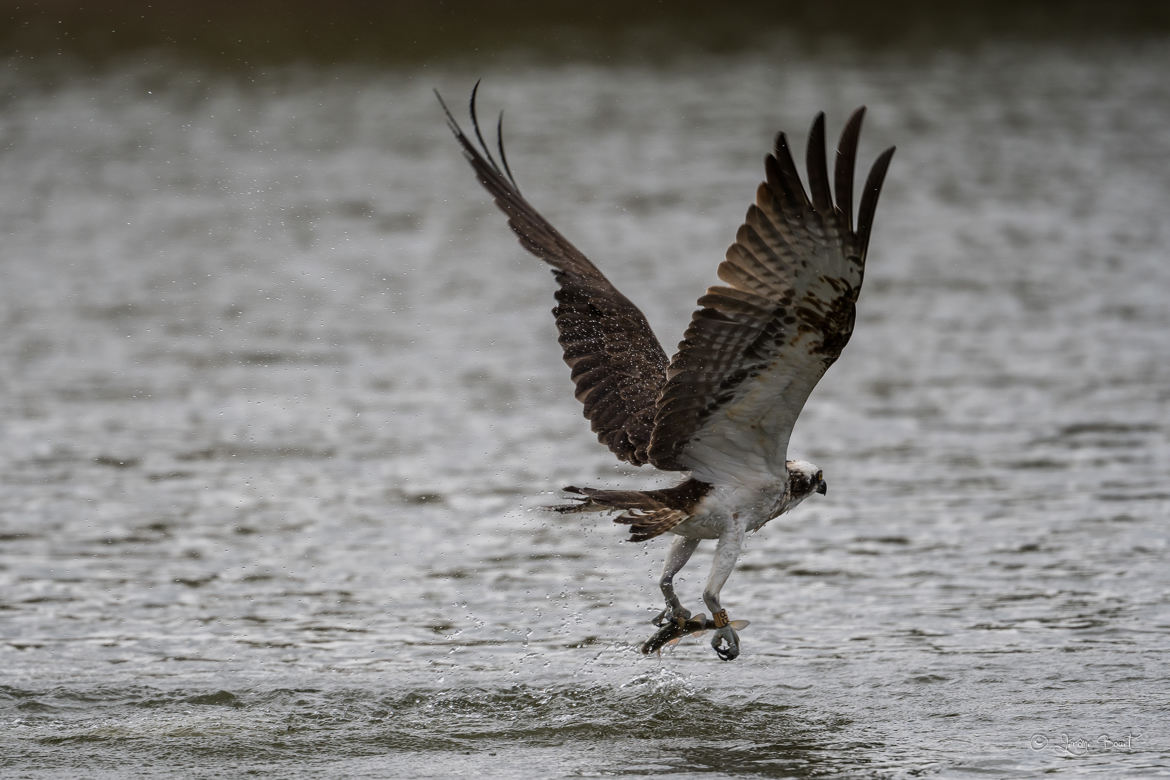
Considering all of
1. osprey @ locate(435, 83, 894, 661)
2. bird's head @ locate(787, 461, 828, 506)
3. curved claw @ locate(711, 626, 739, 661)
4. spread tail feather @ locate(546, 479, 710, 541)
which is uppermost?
osprey @ locate(435, 83, 894, 661)

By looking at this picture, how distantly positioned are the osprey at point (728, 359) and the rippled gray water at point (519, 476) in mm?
919

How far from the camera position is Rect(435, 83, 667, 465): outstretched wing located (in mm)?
8109

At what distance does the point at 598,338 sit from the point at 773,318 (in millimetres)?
1952

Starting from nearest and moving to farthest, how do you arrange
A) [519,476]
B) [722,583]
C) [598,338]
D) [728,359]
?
[728,359]
[722,583]
[598,338]
[519,476]

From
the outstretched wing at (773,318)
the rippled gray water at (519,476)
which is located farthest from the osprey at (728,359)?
the rippled gray water at (519,476)

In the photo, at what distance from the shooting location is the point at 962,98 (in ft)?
88.9

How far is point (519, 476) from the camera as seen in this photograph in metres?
11.5

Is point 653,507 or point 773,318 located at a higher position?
point 773,318

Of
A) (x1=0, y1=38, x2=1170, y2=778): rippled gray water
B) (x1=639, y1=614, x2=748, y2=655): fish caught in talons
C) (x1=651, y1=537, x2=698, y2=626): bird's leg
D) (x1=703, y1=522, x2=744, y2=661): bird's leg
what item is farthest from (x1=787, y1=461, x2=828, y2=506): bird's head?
(x1=0, y1=38, x2=1170, y2=778): rippled gray water

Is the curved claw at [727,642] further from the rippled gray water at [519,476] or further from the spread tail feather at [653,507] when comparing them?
the spread tail feather at [653,507]

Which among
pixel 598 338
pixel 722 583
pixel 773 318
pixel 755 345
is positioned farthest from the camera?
pixel 598 338

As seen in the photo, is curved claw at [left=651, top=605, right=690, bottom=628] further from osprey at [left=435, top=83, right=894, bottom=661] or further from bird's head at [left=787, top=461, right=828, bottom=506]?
bird's head at [left=787, top=461, right=828, bottom=506]

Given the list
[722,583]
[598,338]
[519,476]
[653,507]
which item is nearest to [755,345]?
[653,507]

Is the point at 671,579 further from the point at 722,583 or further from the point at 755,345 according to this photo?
the point at 755,345
